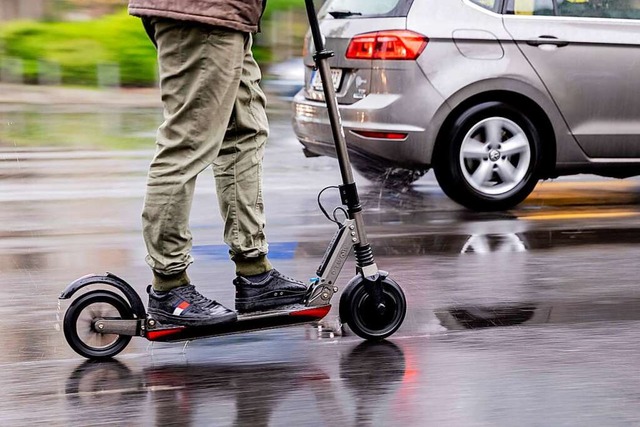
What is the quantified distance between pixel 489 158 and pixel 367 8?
4.10 feet

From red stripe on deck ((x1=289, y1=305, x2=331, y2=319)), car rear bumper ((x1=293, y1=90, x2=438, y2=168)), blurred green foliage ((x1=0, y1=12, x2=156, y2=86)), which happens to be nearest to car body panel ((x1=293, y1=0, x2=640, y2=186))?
car rear bumper ((x1=293, y1=90, x2=438, y2=168))

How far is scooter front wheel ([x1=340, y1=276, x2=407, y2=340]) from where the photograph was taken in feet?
15.4

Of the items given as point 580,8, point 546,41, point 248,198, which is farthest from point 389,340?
point 580,8

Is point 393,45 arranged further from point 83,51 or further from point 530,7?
point 83,51

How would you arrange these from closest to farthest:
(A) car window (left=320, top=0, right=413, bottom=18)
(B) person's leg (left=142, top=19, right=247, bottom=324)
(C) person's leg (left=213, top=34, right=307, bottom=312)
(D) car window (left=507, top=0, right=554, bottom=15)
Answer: (B) person's leg (left=142, top=19, right=247, bottom=324) → (C) person's leg (left=213, top=34, right=307, bottom=312) → (A) car window (left=320, top=0, right=413, bottom=18) → (D) car window (left=507, top=0, right=554, bottom=15)

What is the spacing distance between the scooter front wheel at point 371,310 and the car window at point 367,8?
11.7 feet

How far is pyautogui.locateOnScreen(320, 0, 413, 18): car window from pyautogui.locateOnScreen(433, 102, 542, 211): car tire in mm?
772

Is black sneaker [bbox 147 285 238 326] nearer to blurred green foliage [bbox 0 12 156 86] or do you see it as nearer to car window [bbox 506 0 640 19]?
car window [bbox 506 0 640 19]

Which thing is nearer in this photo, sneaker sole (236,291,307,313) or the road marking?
sneaker sole (236,291,307,313)

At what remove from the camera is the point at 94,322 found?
4500 millimetres

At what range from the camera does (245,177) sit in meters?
4.64

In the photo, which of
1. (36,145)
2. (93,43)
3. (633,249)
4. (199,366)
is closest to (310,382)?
(199,366)

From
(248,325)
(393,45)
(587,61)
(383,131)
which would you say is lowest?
(248,325)

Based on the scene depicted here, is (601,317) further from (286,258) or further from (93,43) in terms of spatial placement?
(93,43)
